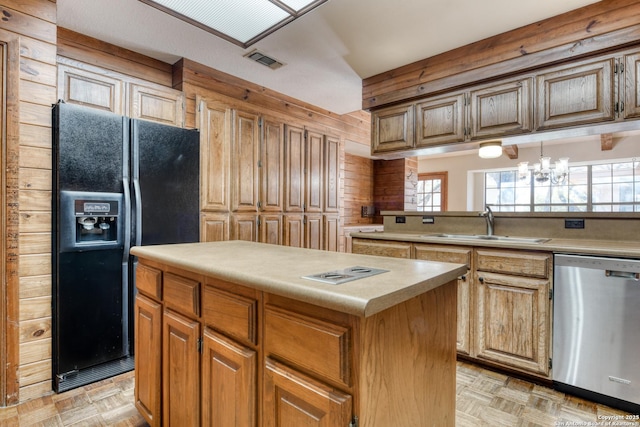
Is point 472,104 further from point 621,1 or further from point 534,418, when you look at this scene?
point 534,418

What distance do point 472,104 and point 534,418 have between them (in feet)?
7.43

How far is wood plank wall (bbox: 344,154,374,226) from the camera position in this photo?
627 cm

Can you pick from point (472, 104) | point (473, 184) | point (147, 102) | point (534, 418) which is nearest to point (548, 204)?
point (473, 184)

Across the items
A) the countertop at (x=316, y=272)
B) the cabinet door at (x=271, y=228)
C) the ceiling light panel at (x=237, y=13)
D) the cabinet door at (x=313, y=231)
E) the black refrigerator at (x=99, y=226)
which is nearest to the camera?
the countertop at (x=316, y=272)

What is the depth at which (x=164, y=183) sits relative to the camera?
2510 mm

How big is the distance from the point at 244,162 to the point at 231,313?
2537mm

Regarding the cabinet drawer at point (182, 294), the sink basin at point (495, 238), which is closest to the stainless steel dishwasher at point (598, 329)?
the sink basin at point (495, 238)

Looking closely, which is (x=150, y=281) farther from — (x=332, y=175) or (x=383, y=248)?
(x=332, y=175)

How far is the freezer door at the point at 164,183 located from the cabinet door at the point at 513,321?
7.31ft

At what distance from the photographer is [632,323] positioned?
182 centimetres

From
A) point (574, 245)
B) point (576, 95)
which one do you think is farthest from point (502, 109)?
point (574, 245)

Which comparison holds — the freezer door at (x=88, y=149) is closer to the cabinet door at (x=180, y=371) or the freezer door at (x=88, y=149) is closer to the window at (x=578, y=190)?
the cabinet door at (x=180, y=371)

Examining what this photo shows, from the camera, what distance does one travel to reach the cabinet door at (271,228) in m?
3.71

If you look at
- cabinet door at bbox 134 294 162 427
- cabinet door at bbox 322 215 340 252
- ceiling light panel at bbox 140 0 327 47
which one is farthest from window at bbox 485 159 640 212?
cabinet door at bbox 134 294 162 427
